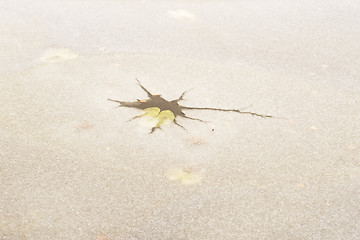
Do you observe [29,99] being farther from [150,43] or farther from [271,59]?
[271,59]

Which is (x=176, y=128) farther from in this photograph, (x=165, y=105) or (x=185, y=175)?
(x=185, y=175)

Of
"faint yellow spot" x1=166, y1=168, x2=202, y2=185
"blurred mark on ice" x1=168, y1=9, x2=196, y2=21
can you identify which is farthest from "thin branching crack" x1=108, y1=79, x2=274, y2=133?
"blurred mark on ice" x1=168, y1=9, x2=196, y2=21

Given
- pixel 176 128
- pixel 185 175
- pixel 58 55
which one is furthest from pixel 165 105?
pixel 58 55

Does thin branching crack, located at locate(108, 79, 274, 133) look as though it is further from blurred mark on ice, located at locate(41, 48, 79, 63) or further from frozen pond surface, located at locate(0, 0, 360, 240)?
blurred mark on ice, located at locate(41, 48, 79, 63)

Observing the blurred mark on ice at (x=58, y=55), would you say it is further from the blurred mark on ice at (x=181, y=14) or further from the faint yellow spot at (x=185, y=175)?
the faint yellow spot at (x=185, y=175)

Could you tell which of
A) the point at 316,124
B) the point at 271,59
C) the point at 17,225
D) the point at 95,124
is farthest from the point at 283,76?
the point at 17,225

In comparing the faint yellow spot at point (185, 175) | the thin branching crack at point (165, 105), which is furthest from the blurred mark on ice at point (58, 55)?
the faint yellow spot at point (185, 175)
